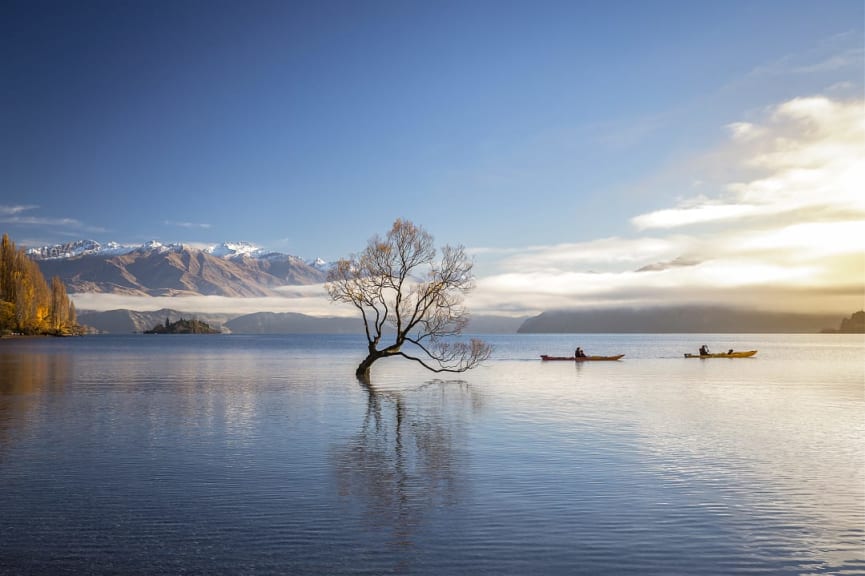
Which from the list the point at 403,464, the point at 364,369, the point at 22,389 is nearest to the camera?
the point at 403,464

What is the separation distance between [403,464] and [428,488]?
→ 3.76 metres

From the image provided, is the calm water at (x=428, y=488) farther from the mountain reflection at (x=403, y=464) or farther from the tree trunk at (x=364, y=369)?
the tree trunk at (x=364, y=369)

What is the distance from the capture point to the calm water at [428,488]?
543 inches

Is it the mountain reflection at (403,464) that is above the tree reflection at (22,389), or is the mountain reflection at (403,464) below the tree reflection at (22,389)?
below

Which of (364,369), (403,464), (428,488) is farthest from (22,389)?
(428,488)

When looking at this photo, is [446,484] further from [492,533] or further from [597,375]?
[597,375]

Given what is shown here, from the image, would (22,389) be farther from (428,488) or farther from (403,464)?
(428,488)

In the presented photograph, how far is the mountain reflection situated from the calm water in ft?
0.40

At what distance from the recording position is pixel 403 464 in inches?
918

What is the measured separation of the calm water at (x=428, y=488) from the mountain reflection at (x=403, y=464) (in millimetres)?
122

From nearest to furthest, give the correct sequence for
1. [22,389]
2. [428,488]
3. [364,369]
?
[428,488] < [22,389] < [364,369]

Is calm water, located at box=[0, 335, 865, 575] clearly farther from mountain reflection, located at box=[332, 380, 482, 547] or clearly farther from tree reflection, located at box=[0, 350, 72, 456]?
tree reflection, located at box=[0, 350, 72, 456]

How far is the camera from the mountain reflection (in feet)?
56.3

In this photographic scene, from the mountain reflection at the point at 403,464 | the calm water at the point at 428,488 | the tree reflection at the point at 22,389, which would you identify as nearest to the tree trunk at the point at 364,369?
the calm water at the point at 428,488
